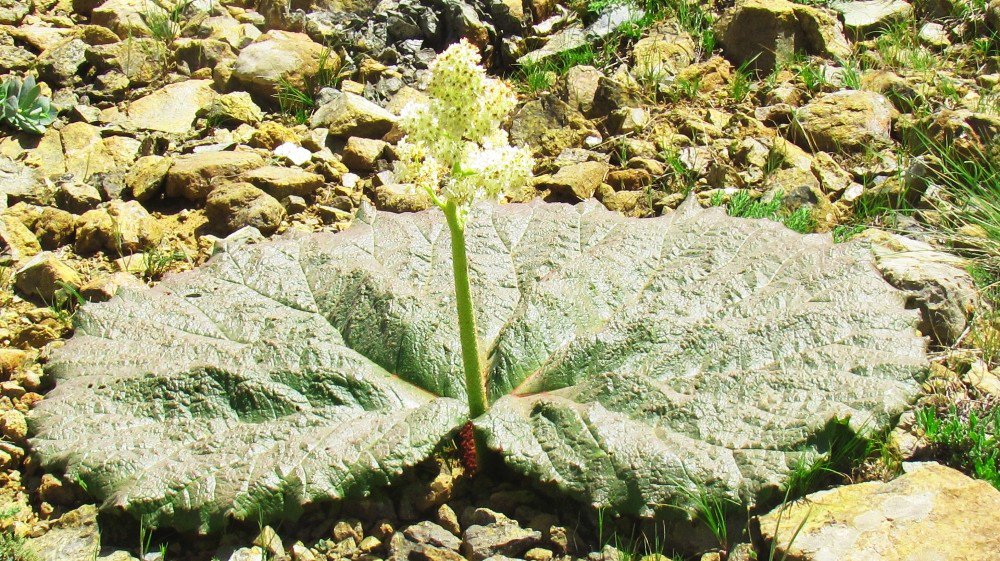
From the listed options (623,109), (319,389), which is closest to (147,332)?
(319,389)

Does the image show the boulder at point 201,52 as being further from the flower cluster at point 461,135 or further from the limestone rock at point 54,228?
the flower cluster at point 461,135

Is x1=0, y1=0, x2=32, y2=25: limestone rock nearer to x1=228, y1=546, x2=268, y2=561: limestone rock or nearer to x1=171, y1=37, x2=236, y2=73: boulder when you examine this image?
x1=171, y1=37, x2=236, y2=73: boulder

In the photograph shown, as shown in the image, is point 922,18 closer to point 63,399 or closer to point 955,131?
point 955,131

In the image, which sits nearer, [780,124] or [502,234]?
[502,234]

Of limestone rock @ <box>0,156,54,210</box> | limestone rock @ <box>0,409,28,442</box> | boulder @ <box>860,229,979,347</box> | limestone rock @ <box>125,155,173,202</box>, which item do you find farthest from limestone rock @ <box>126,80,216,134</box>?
boulder @ <box>860,229,979,347</box>

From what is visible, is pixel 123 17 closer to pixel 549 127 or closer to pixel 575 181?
pixel 549 127

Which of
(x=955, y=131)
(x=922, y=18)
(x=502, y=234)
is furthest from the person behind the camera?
(x=922, y=18)

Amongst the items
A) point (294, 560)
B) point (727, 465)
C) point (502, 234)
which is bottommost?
point (294, 560)
